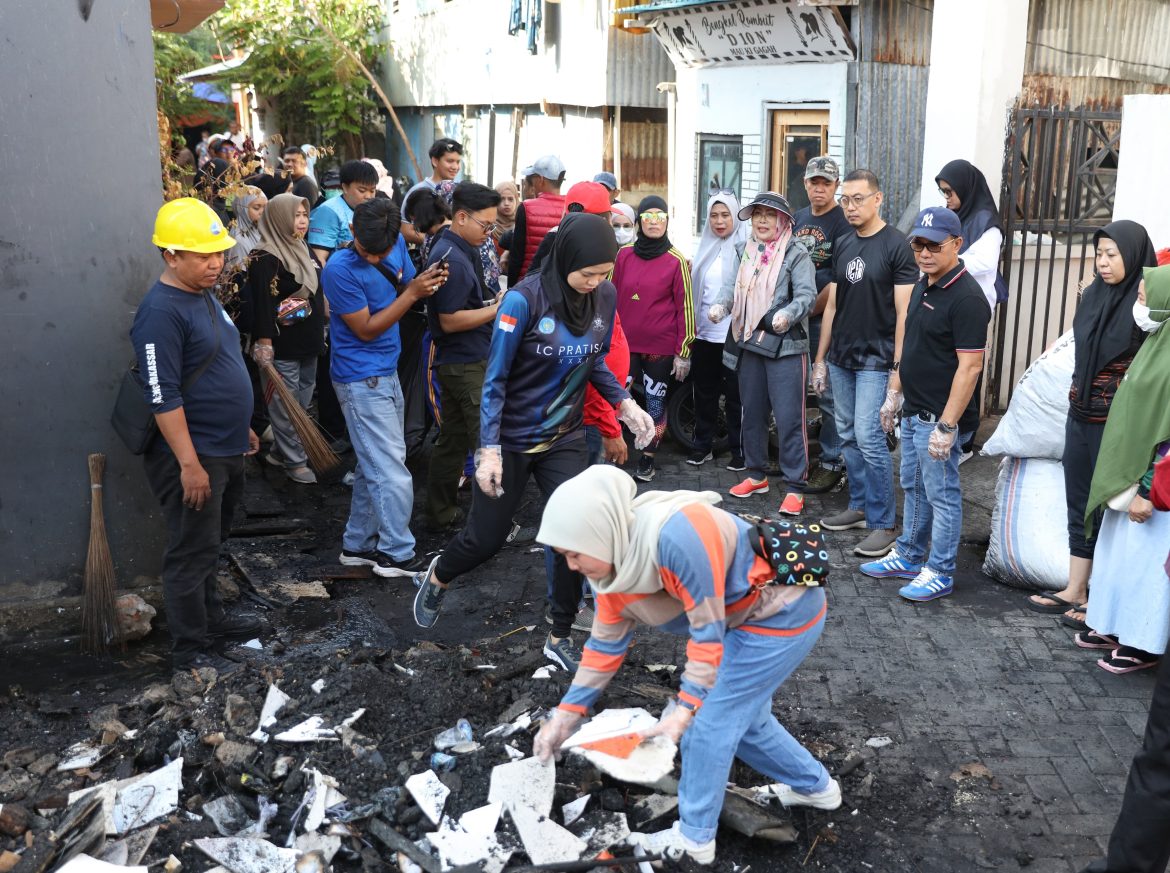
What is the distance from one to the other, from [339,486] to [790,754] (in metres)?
5.13

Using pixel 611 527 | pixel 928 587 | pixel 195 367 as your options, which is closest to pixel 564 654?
pixel 611 527

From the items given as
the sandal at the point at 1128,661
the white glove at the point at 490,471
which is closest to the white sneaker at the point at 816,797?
the white glove at the point at 490,471

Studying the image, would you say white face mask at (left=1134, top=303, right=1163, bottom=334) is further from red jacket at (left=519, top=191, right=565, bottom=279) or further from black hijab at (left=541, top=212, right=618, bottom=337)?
red jacket at (left=519, top=191, right=565, bottom=279)

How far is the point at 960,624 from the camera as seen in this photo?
597 cm

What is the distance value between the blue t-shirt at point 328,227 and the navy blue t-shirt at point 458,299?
2.49m

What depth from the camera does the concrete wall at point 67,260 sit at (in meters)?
5.30

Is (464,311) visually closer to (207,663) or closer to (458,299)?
(458,299)

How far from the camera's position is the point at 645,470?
8375mm

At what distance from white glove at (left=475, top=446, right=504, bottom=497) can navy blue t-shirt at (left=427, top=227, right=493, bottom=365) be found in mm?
1770

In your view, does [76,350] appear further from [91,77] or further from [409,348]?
[409,348]

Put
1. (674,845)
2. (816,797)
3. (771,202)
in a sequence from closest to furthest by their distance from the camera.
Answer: (674,845)
(816,797)
(771,202)

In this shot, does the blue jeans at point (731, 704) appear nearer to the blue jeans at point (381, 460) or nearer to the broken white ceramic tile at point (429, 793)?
the broken white ceramic tile at point (429, 793)

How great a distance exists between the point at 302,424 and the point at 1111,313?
5174 mm

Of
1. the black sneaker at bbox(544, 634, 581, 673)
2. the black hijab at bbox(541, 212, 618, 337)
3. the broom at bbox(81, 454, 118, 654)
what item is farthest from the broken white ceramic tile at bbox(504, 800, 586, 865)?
the broom at bbox(81, 454, 118, 654)
